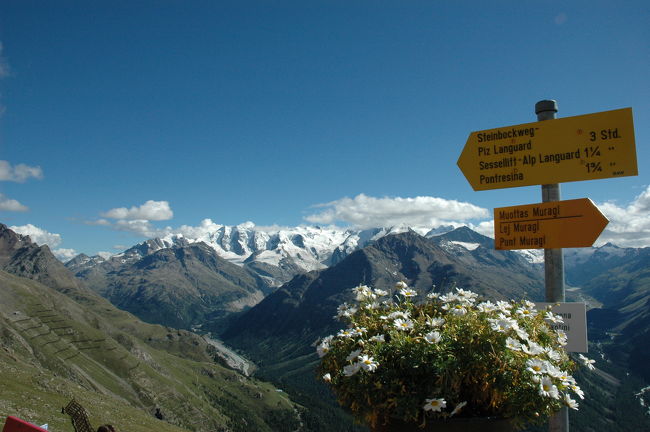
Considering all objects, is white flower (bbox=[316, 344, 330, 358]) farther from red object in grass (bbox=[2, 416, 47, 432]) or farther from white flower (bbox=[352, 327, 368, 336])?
red object in grass (bbox=[2, 416, 47, 432])

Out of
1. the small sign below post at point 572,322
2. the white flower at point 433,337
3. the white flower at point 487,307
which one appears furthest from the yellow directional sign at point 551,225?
the white flower at point 433,337

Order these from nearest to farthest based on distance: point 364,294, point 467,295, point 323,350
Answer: point 323,350, point 467,295, point 364,294

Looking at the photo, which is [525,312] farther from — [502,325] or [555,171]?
[555,171]

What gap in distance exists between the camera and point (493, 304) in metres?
5.61

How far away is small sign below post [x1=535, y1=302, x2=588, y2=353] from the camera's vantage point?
646cm

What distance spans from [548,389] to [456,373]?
886mm

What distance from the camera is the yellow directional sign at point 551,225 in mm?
6699

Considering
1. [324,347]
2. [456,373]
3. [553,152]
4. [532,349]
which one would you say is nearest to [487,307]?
[532,349]

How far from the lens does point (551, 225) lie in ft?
23.0

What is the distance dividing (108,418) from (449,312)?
138m

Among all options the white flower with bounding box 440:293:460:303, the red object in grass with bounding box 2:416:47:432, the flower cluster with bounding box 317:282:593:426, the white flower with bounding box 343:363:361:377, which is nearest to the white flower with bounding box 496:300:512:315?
the flower cluster with bounding box 317:282:593:426

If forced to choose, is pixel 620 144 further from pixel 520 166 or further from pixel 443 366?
pixel 443 366

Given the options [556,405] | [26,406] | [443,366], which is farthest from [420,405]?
[26,406]

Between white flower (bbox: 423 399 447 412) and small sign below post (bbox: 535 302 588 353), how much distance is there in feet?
9.65
